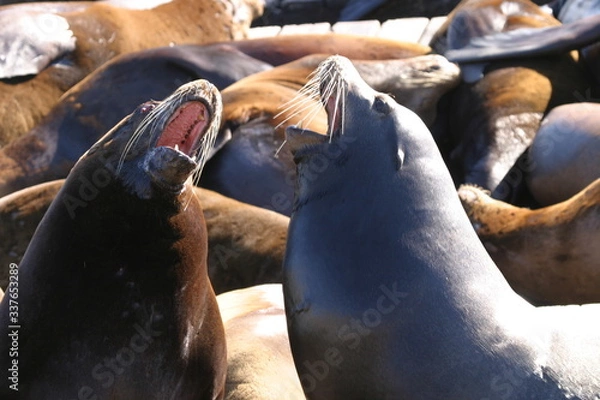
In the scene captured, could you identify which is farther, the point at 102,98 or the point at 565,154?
the point at 102,98

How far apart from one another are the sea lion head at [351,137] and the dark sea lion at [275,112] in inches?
59.7

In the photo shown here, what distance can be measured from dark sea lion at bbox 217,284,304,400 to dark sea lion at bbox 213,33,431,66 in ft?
10.1

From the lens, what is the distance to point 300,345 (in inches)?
129

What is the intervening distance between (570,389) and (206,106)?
143 cm

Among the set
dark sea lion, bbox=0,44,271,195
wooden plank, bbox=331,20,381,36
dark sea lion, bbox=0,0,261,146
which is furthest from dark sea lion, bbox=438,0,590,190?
dark sea lion, bbox=0,0,261,146

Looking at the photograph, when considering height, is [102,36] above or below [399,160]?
below

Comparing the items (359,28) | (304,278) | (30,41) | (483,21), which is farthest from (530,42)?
(304,278)

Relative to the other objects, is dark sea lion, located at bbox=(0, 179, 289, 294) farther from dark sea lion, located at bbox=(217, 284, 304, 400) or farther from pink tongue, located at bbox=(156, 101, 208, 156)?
pink tongue, located at bbox=(156, 101, 208, 156)

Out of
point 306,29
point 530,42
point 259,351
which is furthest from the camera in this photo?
point 306,29

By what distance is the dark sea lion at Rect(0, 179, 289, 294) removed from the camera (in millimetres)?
4988

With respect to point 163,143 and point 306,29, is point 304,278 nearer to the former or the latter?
point 163,143

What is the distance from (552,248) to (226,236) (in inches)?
56.7

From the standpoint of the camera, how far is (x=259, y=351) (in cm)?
397

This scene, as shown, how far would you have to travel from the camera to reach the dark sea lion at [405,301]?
10.0 ft
